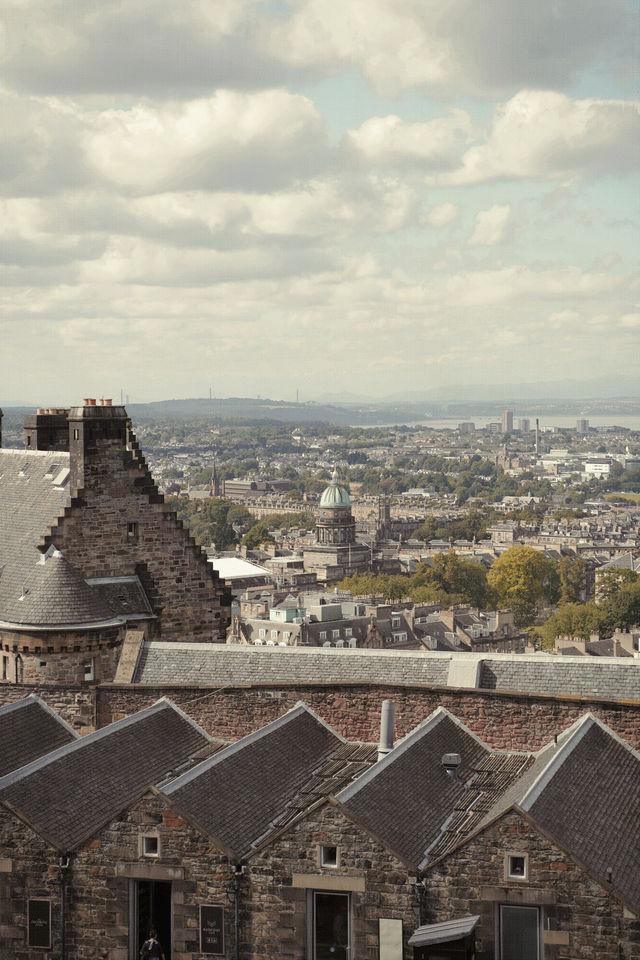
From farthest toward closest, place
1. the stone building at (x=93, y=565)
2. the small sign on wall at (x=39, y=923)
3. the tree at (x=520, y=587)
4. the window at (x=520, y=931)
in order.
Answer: the tree at (x=520, y=587) < the stone building at (x=93, y=565) < the small sign on wall at (x=39, y=923) < the window at (x=520, y=931)

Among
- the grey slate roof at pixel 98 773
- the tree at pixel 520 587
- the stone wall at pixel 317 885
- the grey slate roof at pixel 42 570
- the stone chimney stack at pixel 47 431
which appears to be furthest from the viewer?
the tree at pixel 520 587

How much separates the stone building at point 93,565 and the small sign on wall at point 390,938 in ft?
59.0

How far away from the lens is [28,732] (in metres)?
28.6

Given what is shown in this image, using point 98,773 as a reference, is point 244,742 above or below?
above

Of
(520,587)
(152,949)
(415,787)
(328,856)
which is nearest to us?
(328,856)

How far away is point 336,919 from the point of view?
22.1 metres

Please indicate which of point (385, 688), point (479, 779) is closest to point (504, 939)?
point (479, 779)

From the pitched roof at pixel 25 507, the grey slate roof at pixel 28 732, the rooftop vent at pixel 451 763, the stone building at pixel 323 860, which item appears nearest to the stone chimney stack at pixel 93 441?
the pitched roof at pixel 25 507

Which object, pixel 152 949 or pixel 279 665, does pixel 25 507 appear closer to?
pixel 279 665

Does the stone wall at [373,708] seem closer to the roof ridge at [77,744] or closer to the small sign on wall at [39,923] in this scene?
the roof ridge at [77,744]

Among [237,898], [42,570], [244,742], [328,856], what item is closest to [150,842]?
[237,898]

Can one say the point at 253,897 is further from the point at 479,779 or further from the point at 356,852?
the point at 479,779

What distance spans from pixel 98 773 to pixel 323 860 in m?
5.25

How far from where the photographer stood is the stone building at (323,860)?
69.3ft
